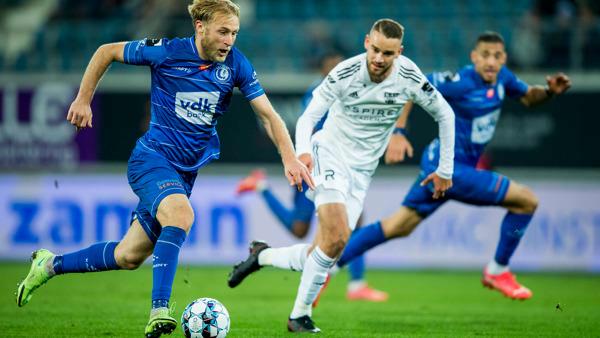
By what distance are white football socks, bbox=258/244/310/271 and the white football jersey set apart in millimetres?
781

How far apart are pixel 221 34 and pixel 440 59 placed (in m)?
9.01

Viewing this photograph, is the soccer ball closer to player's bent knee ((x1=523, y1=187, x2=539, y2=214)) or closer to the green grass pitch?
the green grass pitch

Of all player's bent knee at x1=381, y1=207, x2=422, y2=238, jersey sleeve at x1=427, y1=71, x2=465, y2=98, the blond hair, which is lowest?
player's bent knee at x1=381, y1=207, x2=422, y2=238

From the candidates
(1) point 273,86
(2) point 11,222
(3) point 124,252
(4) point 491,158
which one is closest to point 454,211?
(4) point 491,158

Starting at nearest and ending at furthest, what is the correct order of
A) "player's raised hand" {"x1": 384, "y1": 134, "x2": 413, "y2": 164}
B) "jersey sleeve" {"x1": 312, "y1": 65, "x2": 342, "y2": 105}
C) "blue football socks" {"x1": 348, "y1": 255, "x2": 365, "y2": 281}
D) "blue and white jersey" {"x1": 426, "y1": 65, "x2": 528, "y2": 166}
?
1. "jersey sleeve" {"x1": 312, "y1": 65, "x2": 342, "y2": 105}
2. "player's raised hand" {"x1": 384, "y1": 134, "x2": 413, "y2": 164}
3. "blue and white jersey" {"x1": 426, "y1": 65, "x2": 528, "y2": 166}
4. "blue football socks" {"x1": 348, "y1": 255, "x2": 365, "y2": 281}

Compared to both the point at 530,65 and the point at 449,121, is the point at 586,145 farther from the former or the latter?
the point at 449,121

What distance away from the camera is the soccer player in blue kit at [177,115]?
6160 millimetres

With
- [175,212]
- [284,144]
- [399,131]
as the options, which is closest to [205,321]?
[175,212]

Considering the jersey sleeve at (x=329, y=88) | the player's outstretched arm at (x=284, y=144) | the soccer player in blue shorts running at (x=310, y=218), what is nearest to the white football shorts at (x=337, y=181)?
the jersey sleeve at (x=329, y=88)

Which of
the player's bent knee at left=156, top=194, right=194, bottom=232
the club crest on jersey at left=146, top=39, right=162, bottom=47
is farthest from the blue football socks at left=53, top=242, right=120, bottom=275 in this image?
the club crest on jersey at left=146, top=39, right=162, bottom=47

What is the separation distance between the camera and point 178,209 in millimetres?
6035

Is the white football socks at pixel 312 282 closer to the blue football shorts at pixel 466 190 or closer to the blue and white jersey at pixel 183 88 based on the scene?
the blue and white jersey at pixel 183 88

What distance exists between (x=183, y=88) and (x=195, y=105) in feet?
0.46

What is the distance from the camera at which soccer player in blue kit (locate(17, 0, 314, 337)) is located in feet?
20.2
